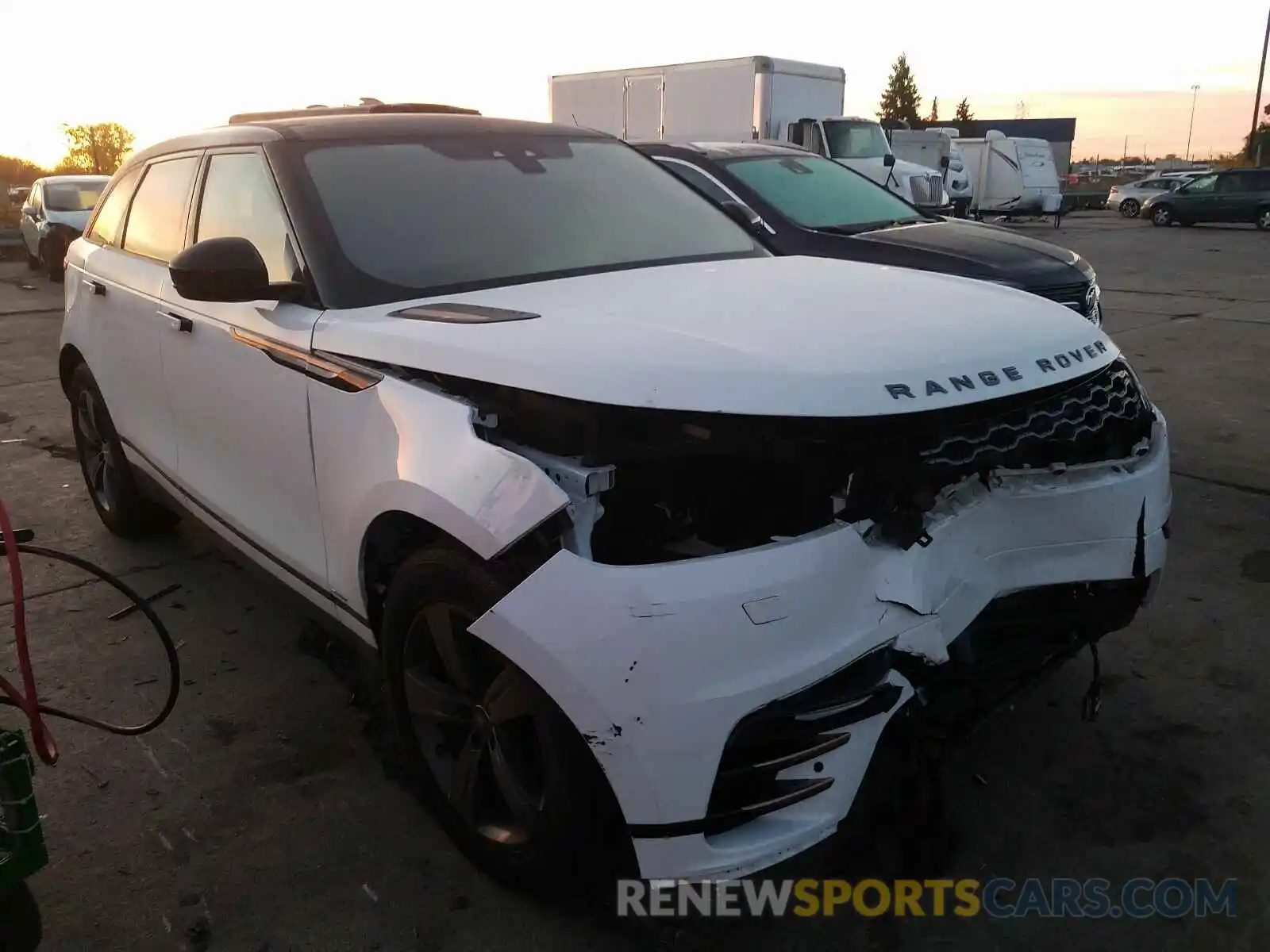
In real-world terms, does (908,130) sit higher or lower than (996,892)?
higher

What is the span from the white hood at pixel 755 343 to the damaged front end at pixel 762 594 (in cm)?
5

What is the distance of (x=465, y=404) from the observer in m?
2.15

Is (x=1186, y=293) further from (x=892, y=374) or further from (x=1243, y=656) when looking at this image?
(x=892, y=374)

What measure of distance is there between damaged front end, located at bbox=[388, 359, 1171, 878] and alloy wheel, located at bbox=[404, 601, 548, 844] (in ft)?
0.59

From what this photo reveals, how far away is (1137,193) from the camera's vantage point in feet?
104

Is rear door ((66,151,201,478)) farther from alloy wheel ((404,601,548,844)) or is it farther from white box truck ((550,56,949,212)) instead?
white box truck ((550,56,949,212))

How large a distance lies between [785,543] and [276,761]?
1.88 meters

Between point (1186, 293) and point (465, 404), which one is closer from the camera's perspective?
point (465, 404)

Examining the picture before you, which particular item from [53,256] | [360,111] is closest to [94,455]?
[360,111]

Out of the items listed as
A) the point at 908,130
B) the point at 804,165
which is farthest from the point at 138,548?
the point at 908,130

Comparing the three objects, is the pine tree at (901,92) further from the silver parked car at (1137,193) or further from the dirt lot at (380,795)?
the dirt lot at (380,795)

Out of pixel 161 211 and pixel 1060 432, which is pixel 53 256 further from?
pixel 1060 432

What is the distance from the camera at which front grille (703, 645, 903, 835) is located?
1.85 metres

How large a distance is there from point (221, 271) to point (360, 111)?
1484 mm
